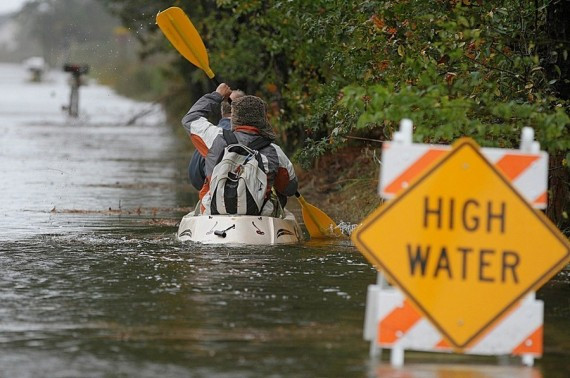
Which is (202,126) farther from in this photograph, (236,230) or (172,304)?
(172,304)

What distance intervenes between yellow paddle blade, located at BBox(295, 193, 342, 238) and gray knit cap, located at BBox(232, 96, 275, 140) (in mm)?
1227

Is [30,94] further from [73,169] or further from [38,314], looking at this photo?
[38,314]

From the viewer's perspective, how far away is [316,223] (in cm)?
1430

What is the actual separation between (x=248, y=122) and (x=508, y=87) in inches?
92.6

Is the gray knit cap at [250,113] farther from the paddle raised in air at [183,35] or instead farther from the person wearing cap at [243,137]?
the paddle raised in air at [183,35]

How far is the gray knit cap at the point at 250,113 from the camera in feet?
43.2

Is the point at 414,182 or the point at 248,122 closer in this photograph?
the point at 414,182

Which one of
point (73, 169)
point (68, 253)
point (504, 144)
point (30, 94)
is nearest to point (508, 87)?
point (504, 144)

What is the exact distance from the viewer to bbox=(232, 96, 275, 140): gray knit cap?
43.2 feet

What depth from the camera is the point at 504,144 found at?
11070 mm

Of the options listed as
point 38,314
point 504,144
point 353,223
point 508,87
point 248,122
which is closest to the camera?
point 38,314

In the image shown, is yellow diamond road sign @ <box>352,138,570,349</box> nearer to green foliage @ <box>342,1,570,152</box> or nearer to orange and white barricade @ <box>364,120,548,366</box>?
orange and white barricade @ <box>364,120,548,366</box>

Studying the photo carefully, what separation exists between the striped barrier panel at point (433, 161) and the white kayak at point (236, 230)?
15.8ft

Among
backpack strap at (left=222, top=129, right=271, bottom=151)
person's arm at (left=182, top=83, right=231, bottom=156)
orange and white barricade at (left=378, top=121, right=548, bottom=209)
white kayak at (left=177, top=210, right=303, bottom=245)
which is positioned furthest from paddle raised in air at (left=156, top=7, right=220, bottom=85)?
orange and white barricade at (left=378, top=121, right=548, bottom=209)
